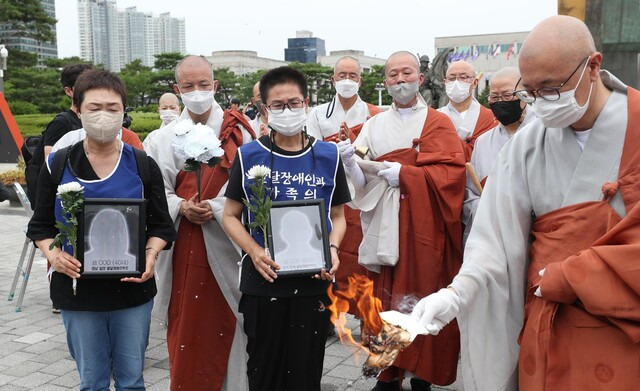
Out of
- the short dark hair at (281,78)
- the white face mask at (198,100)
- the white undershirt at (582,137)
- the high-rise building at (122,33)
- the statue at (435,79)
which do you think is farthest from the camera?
the high-rise building at (122,33)

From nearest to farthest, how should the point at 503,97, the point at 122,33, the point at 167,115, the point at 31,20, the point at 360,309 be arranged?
the point at 360,309, the point at 503,97, the point at 167,115, the point at 31,20, the point at 122,33

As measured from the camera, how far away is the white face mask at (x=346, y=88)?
19.9 ft

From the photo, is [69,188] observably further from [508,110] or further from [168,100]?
[168,100]

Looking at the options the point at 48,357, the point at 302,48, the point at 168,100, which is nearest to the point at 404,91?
the point at 48,357

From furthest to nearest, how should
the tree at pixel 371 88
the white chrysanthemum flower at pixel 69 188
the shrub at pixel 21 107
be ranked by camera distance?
the tree at pixel 371 88 < the shrub at pixel 21 107 < the white chrysanthemum flower at pixel 69 188

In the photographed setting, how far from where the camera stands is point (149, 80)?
4016cm

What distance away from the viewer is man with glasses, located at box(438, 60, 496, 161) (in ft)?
18.8

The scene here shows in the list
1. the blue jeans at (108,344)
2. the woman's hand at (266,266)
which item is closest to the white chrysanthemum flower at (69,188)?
the blue jeans at (108,344)

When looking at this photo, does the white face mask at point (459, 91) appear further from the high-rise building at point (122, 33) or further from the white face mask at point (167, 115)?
the high-rise building at point (122, 33)

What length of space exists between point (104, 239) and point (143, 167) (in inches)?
16.5

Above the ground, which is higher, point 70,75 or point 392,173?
point 70,75

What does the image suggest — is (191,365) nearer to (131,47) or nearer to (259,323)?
(259,323)

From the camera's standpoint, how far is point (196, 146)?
11.3 ft

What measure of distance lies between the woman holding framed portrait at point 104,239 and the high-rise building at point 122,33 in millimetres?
102271
